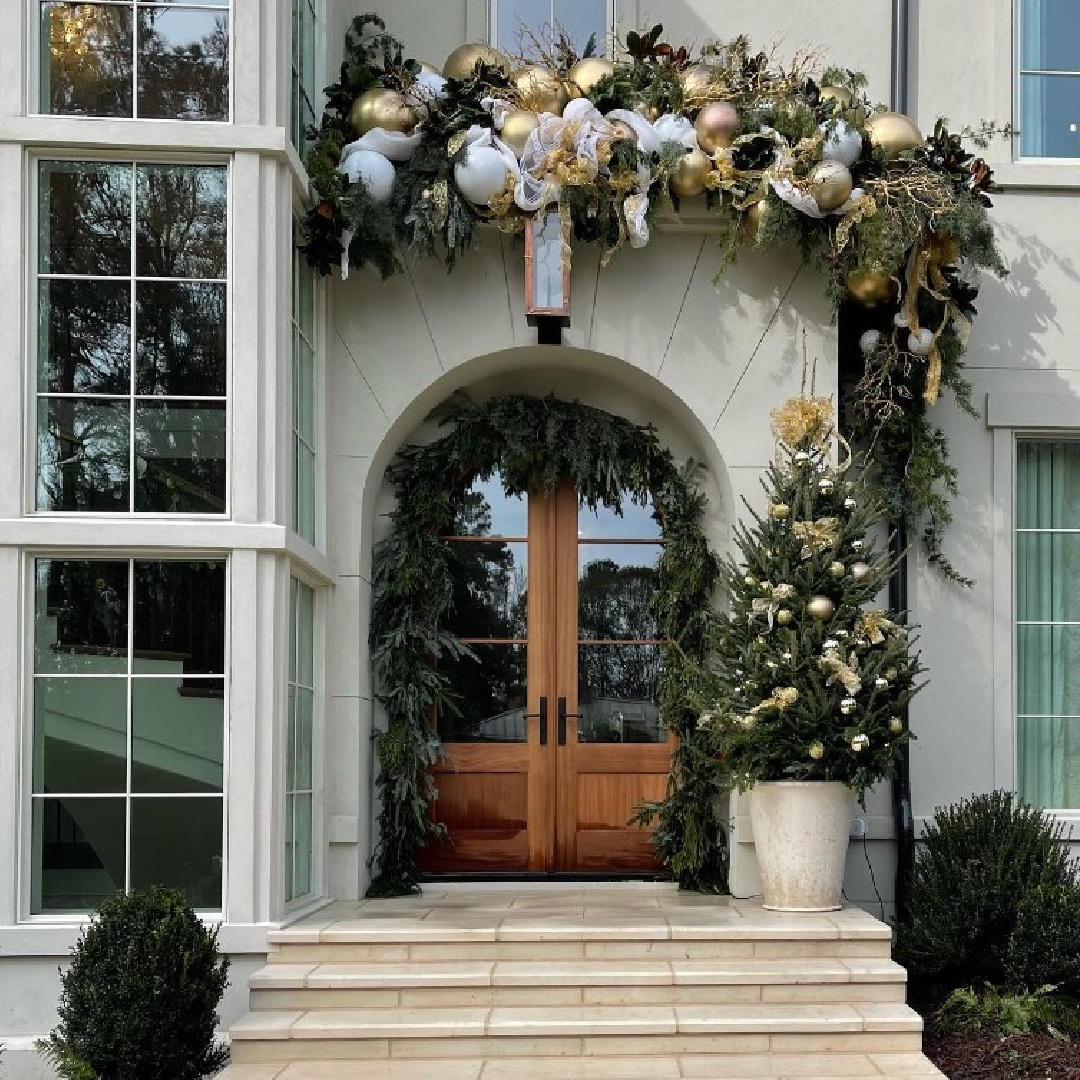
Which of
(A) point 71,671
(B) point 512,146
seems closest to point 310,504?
(A) point 71,671

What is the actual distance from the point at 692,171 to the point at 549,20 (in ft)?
5.69

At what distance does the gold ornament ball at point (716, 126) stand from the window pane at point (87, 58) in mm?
2954

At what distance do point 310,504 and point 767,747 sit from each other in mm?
2771

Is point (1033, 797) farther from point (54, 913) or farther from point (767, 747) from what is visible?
point (54, 913)

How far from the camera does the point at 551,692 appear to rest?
894 centimetres

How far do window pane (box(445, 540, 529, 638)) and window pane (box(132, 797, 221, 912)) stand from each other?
2429 millimetres

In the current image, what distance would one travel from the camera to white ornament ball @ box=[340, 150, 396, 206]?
7.73 metres

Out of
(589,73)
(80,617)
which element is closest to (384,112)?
(589,73)

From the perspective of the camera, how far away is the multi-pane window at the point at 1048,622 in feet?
28.8

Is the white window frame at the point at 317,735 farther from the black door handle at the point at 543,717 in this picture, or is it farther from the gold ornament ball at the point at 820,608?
the gold ornament ball at the point at 820,608

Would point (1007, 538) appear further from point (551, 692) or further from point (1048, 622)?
point (551, 692)

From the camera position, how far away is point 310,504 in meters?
8.03

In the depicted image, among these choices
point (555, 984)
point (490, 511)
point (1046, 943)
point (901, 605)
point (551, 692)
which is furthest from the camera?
point (490, 511)

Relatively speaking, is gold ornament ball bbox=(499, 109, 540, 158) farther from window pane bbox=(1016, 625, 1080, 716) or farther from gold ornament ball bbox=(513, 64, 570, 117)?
window pane bbox=(1016, 625, 1080, 716)
